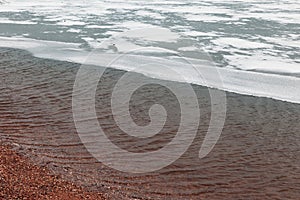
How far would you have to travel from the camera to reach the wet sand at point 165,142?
5.61 meters

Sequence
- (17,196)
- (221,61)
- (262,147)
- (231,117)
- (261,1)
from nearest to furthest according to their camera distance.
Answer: (17,196)
(262,147)
(231,117)
(221,61)
(261,1)

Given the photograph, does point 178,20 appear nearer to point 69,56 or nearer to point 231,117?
point 69,56

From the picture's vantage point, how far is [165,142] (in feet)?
23.3

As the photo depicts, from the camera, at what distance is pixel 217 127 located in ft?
25.4

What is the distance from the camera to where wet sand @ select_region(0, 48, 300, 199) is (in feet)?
18.4

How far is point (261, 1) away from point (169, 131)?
24992 millimetres

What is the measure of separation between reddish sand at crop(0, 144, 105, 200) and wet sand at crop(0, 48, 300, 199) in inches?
7.5

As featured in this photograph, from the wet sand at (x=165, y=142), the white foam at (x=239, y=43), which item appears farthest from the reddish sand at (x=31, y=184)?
the white foam at (x=239, y=43)

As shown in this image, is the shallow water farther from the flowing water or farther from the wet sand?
the wet sand

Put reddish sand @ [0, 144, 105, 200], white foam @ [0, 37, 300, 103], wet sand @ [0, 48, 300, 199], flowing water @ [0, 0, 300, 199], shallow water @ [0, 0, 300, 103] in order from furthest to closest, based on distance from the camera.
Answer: shallow water @ [0, 0, 300, 103] < white foam @ [0, 37, 300, 103] < flowing water @ [0, 0, 300, 199] < wet sand @ [0, 48, 300, 199] < reddish sand @ [0, 144, 105, 200]

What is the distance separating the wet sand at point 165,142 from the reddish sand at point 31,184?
191mm

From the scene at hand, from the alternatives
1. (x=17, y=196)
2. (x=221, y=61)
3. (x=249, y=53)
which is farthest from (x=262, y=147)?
(x=249, y=53)

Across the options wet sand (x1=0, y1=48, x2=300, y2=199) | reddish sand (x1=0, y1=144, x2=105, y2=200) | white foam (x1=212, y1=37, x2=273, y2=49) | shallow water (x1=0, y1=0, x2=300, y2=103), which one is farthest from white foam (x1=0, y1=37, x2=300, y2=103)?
reddish sand (x1=0, y1=144, x2=105, y2=200)

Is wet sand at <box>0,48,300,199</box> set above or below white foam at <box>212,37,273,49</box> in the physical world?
above
